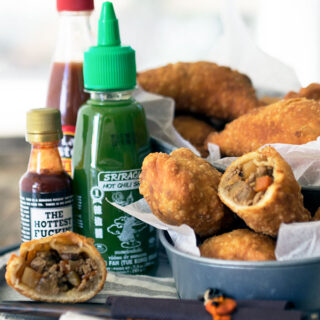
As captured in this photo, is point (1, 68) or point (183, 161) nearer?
point (183, 161)

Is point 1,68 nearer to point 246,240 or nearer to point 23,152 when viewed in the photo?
point 23,152

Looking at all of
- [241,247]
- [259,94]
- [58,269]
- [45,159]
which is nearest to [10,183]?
[259,94]

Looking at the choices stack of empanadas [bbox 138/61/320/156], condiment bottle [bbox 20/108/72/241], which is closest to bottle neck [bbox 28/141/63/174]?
condiment bottle [bbox 20/108/72/241]

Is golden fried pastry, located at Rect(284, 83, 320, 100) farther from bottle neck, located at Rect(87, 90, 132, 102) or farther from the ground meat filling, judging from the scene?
the ground meat filling

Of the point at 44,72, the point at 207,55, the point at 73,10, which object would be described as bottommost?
the point at 44,72

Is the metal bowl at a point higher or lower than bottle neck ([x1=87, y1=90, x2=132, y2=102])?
lower

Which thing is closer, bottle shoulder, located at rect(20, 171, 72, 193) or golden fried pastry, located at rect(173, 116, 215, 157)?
bottle shoulder, located at rect(20, 171, 72, 193)

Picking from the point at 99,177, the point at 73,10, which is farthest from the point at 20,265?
the point at 73,10
